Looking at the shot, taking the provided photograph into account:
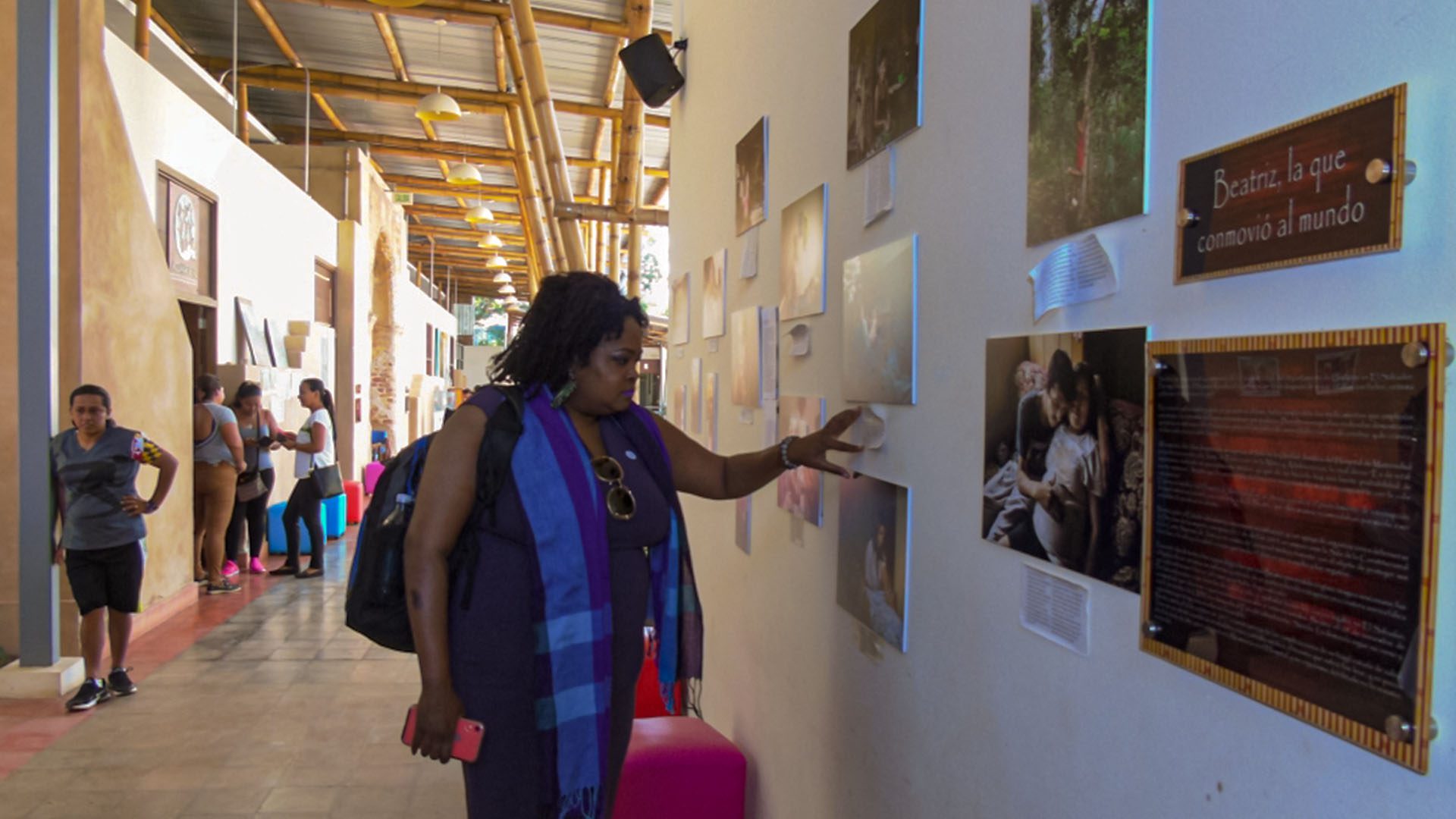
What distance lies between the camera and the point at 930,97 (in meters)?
1.79

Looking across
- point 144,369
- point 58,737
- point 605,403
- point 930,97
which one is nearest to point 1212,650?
point 930,97

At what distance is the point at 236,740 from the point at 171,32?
10.9m

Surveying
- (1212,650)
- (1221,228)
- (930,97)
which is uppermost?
(930,97)

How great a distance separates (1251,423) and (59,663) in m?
5.58

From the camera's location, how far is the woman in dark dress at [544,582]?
1.88 metres

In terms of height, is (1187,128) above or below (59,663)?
above

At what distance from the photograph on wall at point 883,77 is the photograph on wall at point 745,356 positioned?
88cm

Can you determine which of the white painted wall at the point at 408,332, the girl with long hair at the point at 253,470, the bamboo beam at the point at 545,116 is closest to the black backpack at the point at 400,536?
the bamboo beam at the point at 545,116

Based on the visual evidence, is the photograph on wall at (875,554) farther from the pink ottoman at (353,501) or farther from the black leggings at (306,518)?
the pink ottoman at (353,501)

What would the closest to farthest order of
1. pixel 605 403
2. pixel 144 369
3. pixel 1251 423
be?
pixel 1251 423 → pixel 605 403 → pixel 144 369

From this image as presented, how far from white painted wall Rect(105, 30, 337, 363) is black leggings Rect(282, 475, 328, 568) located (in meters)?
1.46

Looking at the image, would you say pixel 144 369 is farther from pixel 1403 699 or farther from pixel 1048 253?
pixel 1403 699

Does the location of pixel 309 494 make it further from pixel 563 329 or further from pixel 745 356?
pixel 563 329

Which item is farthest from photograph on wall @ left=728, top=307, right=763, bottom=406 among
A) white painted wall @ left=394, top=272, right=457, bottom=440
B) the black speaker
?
white painted wall @ left=394, top=272, right=457, bottom=440
